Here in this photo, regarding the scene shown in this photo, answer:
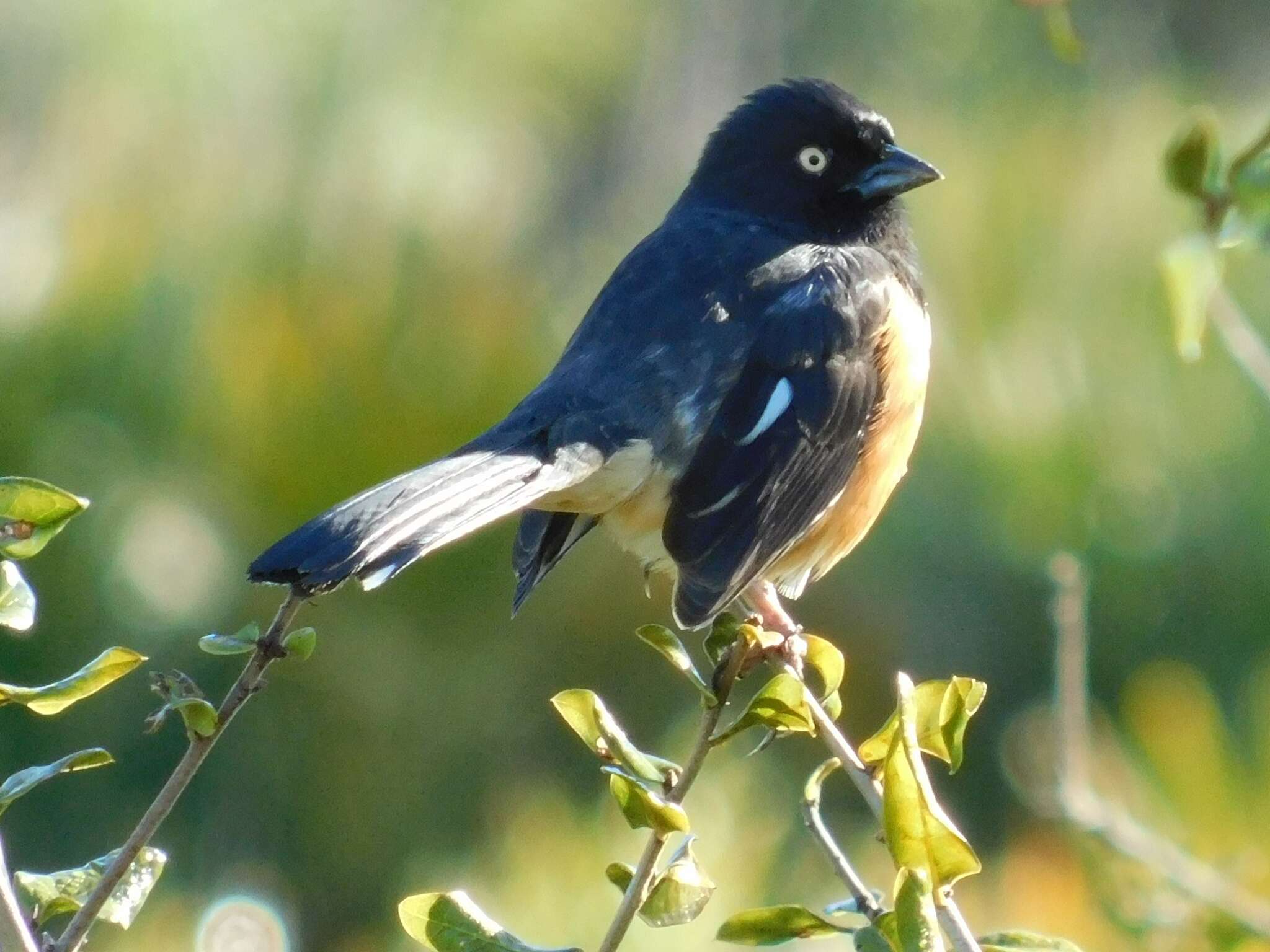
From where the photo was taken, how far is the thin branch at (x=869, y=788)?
A: 1.17 m

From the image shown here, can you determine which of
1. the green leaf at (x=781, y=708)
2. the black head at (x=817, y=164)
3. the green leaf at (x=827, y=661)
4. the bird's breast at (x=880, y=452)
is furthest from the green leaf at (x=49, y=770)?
the black head at (x=817, y=164)

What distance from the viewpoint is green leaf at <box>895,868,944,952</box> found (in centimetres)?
109

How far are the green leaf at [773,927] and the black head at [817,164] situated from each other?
2.01 metres

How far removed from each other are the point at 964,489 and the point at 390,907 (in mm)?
1863

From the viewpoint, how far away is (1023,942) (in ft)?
Result: 4.20

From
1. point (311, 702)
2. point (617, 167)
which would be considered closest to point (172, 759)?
point (311, 702)

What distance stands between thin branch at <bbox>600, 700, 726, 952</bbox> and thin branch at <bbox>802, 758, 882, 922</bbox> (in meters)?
0.12

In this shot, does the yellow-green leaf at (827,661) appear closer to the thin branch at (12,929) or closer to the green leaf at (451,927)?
the green leaf at (451,927)

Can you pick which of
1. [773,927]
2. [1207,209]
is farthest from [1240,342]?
[773,927]

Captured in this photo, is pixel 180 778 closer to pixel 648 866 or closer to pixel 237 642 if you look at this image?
pixel 237 642

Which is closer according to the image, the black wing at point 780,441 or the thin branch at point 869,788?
the thin branch at point 869,788

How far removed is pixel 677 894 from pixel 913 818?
22 cm

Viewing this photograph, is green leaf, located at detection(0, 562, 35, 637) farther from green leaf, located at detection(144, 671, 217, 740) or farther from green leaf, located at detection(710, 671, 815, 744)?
green leaf, located at detection(710, 671, 815, 744)

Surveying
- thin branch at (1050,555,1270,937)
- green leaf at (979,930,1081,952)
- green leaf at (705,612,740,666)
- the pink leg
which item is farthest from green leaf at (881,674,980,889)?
the pink leg
